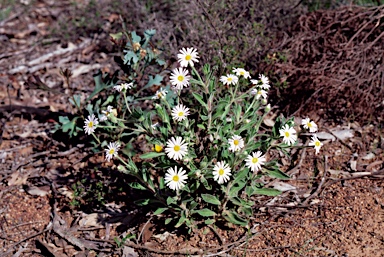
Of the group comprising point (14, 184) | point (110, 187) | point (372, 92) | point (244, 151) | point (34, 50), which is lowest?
point (14, 184)

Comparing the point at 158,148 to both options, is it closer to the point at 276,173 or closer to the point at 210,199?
the point at 210,199

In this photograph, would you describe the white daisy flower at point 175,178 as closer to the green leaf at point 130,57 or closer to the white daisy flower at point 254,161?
the white daisy flower at point 254,161

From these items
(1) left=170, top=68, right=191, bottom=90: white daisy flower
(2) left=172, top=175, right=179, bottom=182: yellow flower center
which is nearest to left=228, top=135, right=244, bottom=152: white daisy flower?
(2) left=172, top=175, right=179, bottom=182: yellow flower center

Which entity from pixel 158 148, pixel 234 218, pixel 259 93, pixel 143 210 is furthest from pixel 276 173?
pixel 143 210

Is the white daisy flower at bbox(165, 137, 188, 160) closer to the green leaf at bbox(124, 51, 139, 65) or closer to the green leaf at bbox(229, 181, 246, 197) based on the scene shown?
the green leaf at bbox(229, 181, 246, 197)

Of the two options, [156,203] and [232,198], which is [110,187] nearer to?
[156,203]

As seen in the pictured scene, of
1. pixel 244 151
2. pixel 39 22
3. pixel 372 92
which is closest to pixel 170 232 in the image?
pixel 244 151
